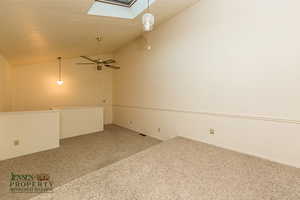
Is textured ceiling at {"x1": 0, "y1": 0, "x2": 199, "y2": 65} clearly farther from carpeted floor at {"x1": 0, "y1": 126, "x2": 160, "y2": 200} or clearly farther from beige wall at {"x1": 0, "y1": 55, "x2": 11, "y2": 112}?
carpeted floor at {"x1": 0, "y1": 126, "x2": 160, "y2": 200}

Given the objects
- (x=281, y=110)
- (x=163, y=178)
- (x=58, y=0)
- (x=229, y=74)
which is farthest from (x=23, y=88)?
(x=281, y=110)

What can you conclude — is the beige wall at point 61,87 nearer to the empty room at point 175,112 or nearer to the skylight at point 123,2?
the empty room at point 175,112

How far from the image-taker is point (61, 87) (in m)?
6.29

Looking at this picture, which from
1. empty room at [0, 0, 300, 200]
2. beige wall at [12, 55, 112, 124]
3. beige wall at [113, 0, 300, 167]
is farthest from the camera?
beige wall at [12, 55, 112, 124]

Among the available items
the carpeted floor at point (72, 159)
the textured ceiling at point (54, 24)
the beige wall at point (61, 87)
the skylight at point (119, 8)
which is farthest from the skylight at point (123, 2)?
the beige wall at point (61, 87)

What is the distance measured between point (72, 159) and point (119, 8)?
3.67m

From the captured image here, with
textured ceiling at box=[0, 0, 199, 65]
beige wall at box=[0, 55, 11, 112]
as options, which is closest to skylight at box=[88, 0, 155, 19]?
textured ceiling at box=[0, 0, 199, 65]

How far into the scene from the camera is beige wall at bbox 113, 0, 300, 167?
7.45ft

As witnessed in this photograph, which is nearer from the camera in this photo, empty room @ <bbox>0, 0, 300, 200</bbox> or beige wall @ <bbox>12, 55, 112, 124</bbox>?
empty room @ <bbox>0, 0, 300, 200</bbox>

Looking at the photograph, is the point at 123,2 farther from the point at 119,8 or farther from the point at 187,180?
the point at 187,180

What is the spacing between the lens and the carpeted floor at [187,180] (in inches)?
60.5

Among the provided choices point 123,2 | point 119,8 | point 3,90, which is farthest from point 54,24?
point 3,90

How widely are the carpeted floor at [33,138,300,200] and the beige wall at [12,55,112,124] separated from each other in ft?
17.3

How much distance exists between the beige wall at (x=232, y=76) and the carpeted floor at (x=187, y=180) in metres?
0.54
